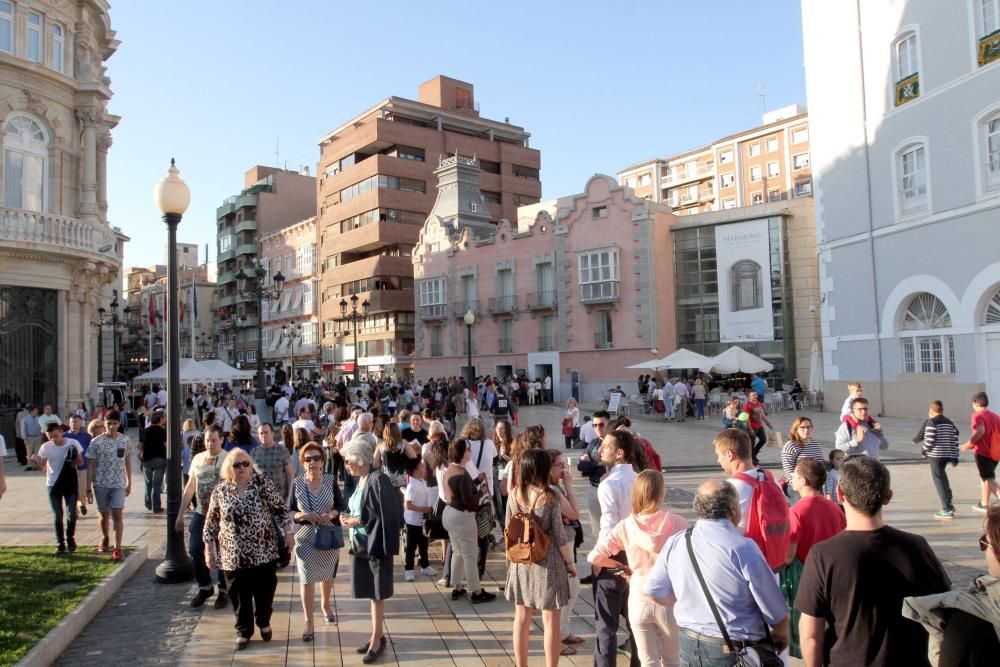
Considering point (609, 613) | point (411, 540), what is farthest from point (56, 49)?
point (609, 613)

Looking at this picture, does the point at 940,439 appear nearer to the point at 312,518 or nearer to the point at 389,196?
the point at 312,518

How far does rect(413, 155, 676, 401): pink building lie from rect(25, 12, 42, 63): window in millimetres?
17195

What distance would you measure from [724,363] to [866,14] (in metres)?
12.0

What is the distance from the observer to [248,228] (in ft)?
219

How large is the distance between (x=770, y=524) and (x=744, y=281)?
2978 centimetres

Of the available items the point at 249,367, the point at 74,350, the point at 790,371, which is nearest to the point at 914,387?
the point at 790,371

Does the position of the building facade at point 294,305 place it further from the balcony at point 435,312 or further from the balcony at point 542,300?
the balcony at point 542,300

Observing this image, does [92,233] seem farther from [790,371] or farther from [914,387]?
[790,371]

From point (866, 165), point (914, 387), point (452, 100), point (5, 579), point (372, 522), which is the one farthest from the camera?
point (452, 100)

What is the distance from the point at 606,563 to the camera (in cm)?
434

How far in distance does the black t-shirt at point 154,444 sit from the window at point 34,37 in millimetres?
16098

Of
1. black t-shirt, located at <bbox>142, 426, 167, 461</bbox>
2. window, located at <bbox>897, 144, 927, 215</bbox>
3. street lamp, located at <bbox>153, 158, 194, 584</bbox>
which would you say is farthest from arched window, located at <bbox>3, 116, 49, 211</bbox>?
window, located at <bbox>897, 144, 927, 215</bbox>

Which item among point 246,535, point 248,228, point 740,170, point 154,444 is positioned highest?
point 740,170

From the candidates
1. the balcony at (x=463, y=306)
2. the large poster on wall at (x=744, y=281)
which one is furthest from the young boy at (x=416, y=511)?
the balcony at (x=463, y=306)
